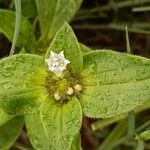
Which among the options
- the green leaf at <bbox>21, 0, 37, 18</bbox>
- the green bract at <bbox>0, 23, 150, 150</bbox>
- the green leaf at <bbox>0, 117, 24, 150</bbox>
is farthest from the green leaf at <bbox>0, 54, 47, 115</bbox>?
the green leaf at <bbox>21, 0, 37, 18</bbox>

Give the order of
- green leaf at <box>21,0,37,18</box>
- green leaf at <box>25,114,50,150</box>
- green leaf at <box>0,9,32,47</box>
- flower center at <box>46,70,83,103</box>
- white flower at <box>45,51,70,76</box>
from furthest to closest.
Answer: green leaf at <box>21,0,37,18</box> < green leaf at <box>0,9,32,47</box> < green leaf at <box>25,114,50,150</box> < flower center at <box>46,70,83,103</box> < white flower at <box>45,51,70,76</box>

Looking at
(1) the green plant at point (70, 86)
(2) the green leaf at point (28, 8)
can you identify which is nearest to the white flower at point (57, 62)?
(1) the green plant at point (70, 86)

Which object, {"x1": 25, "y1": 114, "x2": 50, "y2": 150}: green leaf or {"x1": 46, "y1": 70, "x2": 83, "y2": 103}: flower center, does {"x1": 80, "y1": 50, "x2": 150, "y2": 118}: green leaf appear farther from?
{"x1": 25, "y1": 114, "x2": 50, "y2": 150}: green leaf

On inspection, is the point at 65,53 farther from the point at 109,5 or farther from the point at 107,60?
the point at 109,5

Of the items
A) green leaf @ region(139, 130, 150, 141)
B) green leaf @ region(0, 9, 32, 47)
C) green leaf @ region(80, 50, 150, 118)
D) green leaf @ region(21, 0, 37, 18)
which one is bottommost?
green leaf @ region(139, 130, 150, 141)

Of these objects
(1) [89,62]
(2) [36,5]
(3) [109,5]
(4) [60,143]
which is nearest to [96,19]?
(3) [109,5]

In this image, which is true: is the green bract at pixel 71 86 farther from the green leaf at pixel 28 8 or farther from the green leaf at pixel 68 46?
the green leaf at pixel 28 8

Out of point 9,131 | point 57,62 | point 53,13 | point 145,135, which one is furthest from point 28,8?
point 145,135
